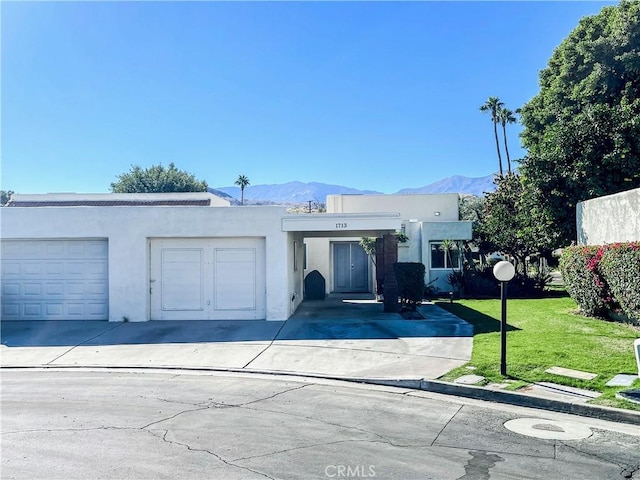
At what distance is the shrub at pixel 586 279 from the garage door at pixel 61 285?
13.0 meters

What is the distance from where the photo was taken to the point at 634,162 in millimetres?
17438

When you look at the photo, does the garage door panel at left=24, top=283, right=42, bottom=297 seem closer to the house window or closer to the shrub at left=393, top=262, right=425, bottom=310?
the shrub at left=393, top=262, right=425, bottom=310

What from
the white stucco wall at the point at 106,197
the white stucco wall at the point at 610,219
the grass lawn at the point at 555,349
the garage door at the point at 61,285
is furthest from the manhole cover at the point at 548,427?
the white stucco wall at the point at 106,197

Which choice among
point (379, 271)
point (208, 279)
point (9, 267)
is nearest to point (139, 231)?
point (208, 279)

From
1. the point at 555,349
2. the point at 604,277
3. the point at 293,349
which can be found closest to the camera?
the point at 555,349

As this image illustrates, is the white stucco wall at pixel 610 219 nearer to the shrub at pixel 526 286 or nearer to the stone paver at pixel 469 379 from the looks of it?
the shrub at pixel 526 286

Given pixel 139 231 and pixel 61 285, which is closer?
pixel 139 231

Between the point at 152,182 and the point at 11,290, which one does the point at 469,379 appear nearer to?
the point at 11,290

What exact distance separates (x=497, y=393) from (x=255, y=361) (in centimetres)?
445

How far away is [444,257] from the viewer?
2375 centimetres

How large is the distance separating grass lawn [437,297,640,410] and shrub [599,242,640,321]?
1.97 ft

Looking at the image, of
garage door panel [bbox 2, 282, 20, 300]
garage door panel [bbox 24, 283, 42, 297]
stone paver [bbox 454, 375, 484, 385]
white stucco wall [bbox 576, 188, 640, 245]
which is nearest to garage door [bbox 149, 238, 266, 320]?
garage door panel [bbox 24, 283, 42, 297]

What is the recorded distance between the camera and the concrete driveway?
935 centimetres

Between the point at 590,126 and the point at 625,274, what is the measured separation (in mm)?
8773
